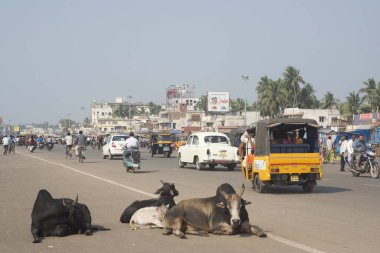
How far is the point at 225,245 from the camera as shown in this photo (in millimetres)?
8414

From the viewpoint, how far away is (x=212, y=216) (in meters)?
9.03

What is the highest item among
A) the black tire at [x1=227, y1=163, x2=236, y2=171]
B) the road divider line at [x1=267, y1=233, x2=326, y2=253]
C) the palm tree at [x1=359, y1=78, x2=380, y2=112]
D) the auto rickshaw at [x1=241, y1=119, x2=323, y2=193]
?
the palm tree at [x1=359, y1=78, x2=380, y2=112]

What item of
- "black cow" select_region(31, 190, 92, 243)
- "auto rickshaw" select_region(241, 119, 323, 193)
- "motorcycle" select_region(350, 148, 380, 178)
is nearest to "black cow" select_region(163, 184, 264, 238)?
"black cow" select_region(31, 190, 92, 243)

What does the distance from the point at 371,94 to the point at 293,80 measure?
2180 centimetres

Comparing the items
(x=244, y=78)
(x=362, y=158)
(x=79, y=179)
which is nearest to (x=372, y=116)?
(x=244, y=78)

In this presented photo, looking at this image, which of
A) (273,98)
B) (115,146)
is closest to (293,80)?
(273,98)

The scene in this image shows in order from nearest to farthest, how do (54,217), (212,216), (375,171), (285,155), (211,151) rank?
(212,216) → (54,217) → (285,155) → (375,171) → (211,151)

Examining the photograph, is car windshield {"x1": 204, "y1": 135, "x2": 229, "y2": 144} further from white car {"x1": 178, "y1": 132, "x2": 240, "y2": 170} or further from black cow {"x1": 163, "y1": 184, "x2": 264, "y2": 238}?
black cow {"x1": 163, "y1": 184, "x2": 264, "y2": 238}

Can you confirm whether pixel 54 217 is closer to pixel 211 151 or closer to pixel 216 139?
pixel 211 151

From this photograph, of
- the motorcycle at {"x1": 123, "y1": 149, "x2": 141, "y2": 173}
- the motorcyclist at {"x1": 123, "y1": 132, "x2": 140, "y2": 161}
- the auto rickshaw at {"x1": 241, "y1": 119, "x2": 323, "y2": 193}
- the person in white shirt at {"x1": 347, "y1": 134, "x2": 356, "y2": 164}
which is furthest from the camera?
the motorcyclist at {"x1": 123, "y1": 132, "x2": 140, "y2": 161}

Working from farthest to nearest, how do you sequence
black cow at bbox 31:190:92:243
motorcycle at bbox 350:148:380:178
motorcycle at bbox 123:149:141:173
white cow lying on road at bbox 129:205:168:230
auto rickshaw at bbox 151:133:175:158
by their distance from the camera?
auto rickshaw at bbox 151:133:175:158 → motorcycle at bbox 123:149:141:173 → motorcycle at bbox 350:148:380:178 → white cow lying on road at bbox 129:205:168:230 → black cow at bbox 31:190:92:243

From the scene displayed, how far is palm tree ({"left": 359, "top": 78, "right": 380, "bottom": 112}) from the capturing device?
2995 inches

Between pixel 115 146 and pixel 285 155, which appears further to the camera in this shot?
pixel 115 146

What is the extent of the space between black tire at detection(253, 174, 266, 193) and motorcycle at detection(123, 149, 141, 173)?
9653mm
